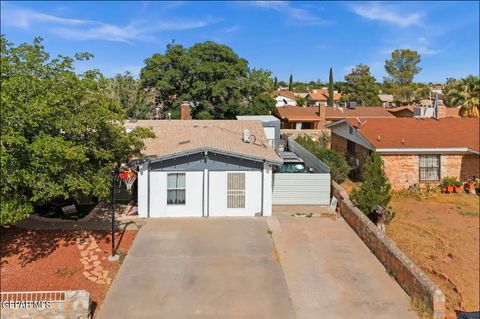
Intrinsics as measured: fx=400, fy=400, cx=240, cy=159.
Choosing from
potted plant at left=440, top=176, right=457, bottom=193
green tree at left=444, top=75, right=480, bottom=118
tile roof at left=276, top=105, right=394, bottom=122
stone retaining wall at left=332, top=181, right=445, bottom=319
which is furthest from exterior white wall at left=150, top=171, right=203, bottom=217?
tile roof at left=276, top=105, right=394, bottom=122

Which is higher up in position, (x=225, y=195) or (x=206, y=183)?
(x=206, y=183)

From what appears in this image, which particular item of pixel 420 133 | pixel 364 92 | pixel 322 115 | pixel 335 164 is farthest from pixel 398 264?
pixel 364 92

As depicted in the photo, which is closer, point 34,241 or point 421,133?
point 34,241

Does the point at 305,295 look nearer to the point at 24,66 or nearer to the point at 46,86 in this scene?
the point at 46,86

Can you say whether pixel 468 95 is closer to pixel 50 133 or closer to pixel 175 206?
pixel 175 206

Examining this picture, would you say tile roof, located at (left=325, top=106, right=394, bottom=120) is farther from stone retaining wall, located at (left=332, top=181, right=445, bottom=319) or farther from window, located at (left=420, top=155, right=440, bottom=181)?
stone retaining wall, located at (left=332, top=181, right=445, bottom=319)

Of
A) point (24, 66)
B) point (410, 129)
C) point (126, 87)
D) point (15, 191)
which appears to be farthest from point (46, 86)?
point (126, 87)
